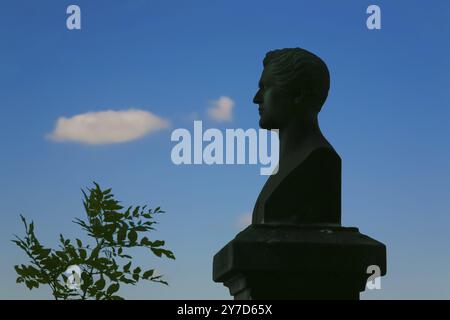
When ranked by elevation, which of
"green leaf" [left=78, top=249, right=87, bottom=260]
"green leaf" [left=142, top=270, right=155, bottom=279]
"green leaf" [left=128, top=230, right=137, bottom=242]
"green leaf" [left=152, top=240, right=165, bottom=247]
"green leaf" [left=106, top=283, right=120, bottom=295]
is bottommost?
"green leaf" [left=106, top=283, right=120, bottom=295]

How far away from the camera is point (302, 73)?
727cm

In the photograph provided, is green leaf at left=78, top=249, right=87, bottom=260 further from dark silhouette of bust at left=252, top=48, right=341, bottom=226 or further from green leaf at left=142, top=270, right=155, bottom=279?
dark silhouette of bust at left=252, top=48, right=341, bottom=226

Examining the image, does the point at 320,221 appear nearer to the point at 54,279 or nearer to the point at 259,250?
the point at 259,250

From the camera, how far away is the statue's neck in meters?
7.29

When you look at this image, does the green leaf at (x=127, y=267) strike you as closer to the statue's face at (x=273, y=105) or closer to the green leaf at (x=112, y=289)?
the green leaf at (x=112, y=289)

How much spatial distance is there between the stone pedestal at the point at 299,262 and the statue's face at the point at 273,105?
3.07 ft

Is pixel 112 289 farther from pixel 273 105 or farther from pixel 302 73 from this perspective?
pixel 302 73

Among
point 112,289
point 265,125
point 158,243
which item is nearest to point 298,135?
point 265,125

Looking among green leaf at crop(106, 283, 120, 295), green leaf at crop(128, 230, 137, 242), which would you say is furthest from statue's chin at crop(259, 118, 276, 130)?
green leaf at crop(106, 283, 120, 295)

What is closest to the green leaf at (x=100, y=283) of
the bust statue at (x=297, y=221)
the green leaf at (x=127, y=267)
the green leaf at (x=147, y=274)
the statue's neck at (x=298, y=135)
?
the green leaf at (x=127, y=267)

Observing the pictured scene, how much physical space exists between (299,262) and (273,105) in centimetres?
137
